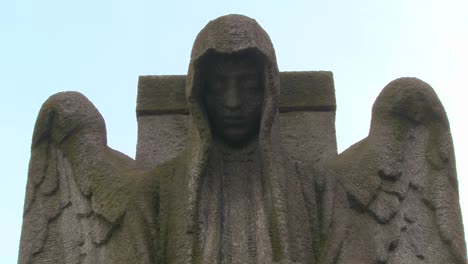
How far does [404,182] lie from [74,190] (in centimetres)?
215

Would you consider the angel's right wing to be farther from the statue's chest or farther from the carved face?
the carved face

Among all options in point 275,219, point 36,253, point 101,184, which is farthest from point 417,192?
point 36,253

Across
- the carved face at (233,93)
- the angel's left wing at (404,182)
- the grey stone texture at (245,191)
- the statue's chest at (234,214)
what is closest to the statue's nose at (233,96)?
the carved face at (233,93)

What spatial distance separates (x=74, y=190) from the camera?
22.1 feet

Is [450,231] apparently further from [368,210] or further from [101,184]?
[101,184]

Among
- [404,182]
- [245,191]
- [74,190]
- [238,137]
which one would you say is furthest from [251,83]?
[74,190]

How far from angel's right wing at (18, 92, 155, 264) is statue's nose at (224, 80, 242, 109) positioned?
80cm

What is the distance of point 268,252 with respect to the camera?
607 cm

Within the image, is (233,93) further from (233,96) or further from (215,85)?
(215,85)

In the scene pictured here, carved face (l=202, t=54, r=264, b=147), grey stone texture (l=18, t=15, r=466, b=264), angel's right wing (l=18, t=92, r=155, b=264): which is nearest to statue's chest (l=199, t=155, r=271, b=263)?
grey stone texture (l=18, t=15, r=466, b=264)

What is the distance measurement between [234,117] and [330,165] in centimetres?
76

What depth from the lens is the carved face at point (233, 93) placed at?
21.1ft

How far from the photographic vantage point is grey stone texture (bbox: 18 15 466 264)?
245 inches

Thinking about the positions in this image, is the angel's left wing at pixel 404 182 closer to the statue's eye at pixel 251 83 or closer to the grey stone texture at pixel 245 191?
the grey stone texture at pixel 245 191
